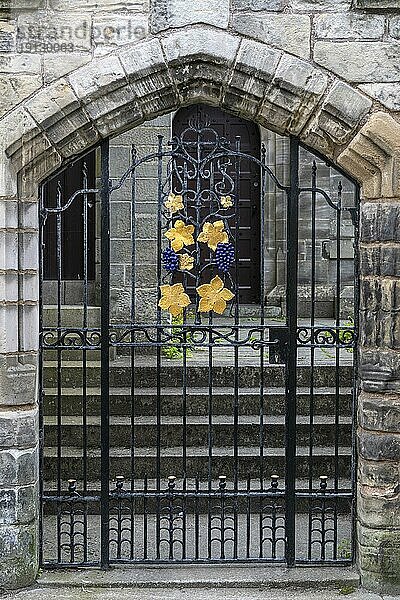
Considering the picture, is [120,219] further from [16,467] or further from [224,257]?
[16,467]

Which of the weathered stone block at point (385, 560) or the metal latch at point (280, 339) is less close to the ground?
the metal latch at point (280, 339)

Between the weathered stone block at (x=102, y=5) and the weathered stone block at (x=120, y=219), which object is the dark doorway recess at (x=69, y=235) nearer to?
the weathered stone block at (x=120, y=219)

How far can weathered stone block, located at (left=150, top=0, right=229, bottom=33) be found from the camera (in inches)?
234

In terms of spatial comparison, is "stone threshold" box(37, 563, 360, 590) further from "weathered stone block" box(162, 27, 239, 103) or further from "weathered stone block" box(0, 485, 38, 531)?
"weathered stone block" box(162, 27, 239, 103)

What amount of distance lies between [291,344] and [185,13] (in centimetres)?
200

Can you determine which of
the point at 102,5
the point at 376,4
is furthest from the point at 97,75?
the point at 376,4

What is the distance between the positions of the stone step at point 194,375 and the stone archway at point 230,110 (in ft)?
7.52

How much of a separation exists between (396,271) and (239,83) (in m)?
1.37

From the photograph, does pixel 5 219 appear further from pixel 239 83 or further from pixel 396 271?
pixel 396 271

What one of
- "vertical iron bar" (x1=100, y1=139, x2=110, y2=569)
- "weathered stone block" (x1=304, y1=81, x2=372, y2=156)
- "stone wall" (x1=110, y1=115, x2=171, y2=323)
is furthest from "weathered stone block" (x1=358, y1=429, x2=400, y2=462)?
"stone wall" (x1=110, y1=115, x2=171, y2=323)

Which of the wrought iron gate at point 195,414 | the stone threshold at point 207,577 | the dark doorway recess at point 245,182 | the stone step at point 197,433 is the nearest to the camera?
the stone threshold at point 207,577

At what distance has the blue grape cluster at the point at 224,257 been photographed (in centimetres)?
641

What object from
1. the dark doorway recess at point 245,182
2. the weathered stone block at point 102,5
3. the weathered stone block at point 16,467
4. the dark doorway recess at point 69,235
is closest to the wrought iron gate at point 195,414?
the weathered stone block at point 16,467

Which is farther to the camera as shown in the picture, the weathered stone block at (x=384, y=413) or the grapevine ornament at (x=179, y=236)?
the grapevine ornament at (x=179, y=236)
